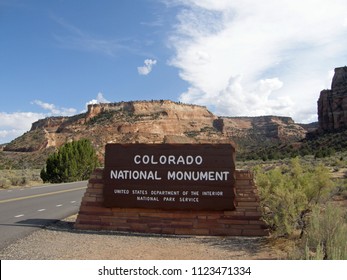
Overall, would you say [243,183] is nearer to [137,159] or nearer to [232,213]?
[232,213]

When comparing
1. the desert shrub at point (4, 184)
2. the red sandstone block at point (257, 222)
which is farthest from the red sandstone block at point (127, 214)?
the desert shrub at point (4, 184)

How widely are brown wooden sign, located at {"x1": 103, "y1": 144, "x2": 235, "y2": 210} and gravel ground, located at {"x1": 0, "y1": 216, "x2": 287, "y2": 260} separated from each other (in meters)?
0.77

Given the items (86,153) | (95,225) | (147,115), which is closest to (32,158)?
(147,115)

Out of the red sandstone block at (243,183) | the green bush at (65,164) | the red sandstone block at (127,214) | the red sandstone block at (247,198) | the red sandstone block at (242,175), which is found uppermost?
the green bush at (65,164)

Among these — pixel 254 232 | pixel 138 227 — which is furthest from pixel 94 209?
pixel 254 232

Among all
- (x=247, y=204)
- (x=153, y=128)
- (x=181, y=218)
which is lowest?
(x=181, y=218)

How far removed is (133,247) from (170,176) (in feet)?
6.87

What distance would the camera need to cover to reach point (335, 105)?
9300 centimetres

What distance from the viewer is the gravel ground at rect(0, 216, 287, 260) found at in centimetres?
717

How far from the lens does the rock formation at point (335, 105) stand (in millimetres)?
88688

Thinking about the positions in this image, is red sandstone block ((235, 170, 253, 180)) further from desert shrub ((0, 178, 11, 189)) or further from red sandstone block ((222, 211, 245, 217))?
desert shrub ((0, 178, 11, 189))

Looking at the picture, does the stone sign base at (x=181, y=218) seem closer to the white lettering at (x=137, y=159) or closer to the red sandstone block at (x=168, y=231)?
the red sandstone block at (x=168, y=231)

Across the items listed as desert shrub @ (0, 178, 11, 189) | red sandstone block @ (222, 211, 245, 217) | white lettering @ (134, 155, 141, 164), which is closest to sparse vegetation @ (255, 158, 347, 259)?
red sandstone block @ (222, 211, 245, 217)

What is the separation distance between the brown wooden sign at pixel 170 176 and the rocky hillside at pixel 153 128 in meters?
91.1
